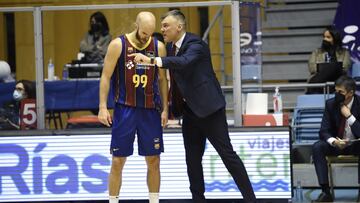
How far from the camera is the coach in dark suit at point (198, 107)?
827 centimetres

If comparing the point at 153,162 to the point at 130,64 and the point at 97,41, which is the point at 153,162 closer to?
the point at 130,64

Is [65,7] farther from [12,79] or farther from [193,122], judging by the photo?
[193,122]

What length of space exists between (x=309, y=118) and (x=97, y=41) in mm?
3088

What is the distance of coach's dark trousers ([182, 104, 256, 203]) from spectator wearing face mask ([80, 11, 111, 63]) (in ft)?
8.23

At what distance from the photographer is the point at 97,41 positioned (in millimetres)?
10961

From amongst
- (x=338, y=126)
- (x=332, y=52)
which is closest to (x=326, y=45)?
(x=332, y=52)

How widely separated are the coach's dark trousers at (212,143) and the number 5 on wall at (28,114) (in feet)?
7.79

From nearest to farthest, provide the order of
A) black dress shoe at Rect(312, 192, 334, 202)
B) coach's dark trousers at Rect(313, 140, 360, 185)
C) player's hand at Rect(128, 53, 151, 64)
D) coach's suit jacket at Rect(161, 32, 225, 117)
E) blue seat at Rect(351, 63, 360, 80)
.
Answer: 1. player's hand at Rect(128, 53, 151, 64)
2. coach's suit jacket at Rect(161, 32, 225, 117)
3. black dress shoe at Rect(312, 192, 334, 202)
4. coach's dark trousers at Rect(313, 140, 360, 185)
5. blue seat at Rect(351, 63, 360, 80)

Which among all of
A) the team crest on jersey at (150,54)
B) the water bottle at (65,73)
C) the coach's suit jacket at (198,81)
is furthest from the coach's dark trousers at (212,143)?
the water bottle at (65,73)

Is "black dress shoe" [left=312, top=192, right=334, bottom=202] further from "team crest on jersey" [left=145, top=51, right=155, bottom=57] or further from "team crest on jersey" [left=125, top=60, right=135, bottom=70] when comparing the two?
"team crest on jersey" [left=125, top=60, right=135, bottom=70]

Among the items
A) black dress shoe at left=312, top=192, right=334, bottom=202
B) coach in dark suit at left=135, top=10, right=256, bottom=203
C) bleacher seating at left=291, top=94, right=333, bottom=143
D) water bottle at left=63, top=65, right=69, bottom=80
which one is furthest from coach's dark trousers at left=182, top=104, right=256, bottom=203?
bleacher seating at left=291, top=94, right=333, bottom=143

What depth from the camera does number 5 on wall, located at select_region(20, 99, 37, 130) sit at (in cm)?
1015

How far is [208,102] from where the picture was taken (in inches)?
326

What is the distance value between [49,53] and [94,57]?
556 millimetres
